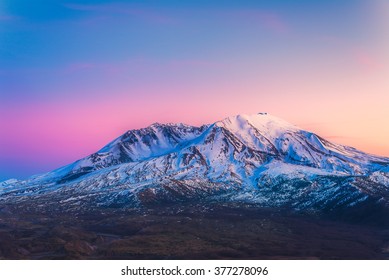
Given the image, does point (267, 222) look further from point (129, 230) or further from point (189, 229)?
point (129, 230)

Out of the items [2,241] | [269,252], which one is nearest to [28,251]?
[2,241]

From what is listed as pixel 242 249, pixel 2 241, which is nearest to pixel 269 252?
pixel 242 249

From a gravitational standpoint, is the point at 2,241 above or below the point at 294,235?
above

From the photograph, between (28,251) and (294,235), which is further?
(294,235)

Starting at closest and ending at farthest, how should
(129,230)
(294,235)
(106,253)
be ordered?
(106,253) < (294,235) < (129,230)

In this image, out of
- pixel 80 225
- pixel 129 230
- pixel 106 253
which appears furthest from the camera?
pixel 80 225

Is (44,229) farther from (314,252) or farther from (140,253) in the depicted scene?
(314,252)
